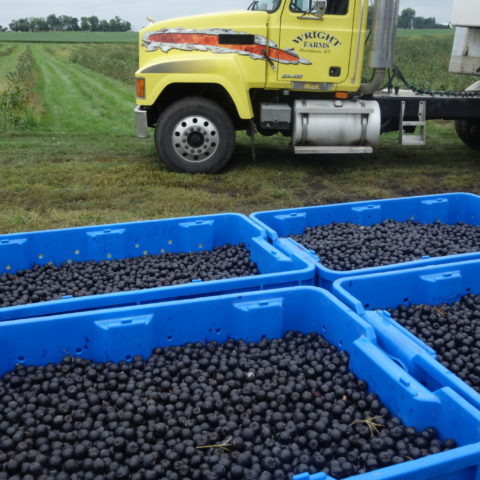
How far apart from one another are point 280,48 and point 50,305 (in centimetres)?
498

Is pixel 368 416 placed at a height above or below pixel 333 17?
below

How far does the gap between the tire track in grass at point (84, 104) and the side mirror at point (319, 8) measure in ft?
17.3

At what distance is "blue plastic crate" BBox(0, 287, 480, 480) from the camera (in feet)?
6.34

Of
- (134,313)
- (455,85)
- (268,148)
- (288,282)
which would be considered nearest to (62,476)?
(134,313)

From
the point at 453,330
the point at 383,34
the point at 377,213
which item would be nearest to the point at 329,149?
the point at 383,34

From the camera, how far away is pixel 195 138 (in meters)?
6.88

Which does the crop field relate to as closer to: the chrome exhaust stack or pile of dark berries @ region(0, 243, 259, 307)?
the chrome exhaust stack

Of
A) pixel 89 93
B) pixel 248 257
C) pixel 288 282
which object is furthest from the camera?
pixel 89 93

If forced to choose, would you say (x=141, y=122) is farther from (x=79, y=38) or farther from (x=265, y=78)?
(x=79, y=38)

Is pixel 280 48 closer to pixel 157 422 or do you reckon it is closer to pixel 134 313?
pixel 134 313

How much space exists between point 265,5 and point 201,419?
18.9ft

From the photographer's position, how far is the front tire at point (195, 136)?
6.76m

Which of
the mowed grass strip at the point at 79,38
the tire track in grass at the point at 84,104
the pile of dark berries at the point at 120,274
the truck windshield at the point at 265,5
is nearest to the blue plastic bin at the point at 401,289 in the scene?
the pile of dark berries at the point at 120,274

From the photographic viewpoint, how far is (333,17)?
649cm
